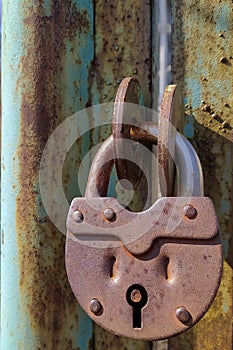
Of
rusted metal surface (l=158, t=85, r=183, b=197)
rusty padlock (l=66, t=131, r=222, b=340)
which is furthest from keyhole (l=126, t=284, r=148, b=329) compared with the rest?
rusted metal surface (l=158, t=85, r=183, b=197)

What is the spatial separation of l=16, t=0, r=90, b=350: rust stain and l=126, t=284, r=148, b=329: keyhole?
168 mm

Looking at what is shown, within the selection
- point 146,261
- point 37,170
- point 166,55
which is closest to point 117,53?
point 37,170

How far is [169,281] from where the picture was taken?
1.80 feet

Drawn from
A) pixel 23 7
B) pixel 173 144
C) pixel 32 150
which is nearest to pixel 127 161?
pixel 173 144

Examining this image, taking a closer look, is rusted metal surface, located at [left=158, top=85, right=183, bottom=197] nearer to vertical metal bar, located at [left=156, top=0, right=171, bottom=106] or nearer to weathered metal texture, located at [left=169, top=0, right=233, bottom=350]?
weathered metal texture, located at [left=169, top=0, right=233, bottom=350]

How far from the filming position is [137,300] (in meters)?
0.55

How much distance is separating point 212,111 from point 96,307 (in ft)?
1.03

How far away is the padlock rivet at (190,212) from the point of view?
538 millimetres

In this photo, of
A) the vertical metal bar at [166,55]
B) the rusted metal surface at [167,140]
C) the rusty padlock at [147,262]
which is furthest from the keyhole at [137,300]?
the vertical metal bar at [166,55]

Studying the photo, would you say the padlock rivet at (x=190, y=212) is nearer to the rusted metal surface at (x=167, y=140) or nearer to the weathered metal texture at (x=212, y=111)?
the rusted metal surface at (x=167, y=140)

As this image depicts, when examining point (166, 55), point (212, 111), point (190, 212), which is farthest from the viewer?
point (166, 55)

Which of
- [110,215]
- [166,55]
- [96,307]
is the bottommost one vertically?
[96,307]

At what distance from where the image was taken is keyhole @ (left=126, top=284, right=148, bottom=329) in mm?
556

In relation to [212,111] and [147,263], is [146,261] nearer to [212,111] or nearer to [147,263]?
[147,263]
